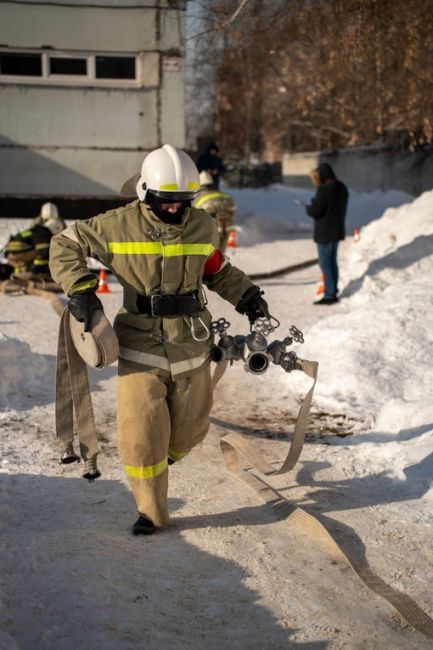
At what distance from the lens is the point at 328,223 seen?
12906 mm

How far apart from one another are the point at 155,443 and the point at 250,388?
11.8 ft

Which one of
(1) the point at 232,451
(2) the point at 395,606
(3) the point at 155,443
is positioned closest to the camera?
(2) the point at 395,606

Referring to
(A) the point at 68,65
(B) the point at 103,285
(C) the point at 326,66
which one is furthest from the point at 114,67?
(B) the point at 103,285

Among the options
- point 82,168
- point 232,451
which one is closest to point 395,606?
point 232,451

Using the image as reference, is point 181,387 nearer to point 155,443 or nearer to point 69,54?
point 155,443

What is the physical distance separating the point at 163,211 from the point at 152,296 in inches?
18.5

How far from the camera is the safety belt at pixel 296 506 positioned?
164 inches

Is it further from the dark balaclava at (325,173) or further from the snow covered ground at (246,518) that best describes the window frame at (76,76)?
the snow covered ground at (246,518)

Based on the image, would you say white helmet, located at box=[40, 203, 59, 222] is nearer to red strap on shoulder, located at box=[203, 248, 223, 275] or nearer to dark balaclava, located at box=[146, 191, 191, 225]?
red strap on shoulder, located at box=[203, 248, 223, 275]

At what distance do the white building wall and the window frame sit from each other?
0.10ft

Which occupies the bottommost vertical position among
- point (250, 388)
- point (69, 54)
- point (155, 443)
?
point (250, 388)

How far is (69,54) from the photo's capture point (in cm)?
1802

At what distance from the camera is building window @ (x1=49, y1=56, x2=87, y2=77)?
1808 cm

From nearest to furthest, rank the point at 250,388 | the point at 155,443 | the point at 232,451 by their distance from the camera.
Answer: the point at 155,443, the point at 232,451, the point at 250,388
